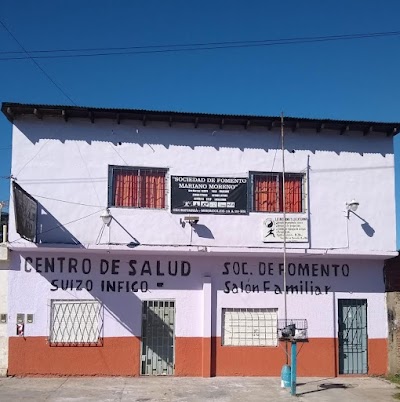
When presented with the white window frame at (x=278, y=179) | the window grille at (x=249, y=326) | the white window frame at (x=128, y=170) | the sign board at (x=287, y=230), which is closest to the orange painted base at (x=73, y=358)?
the window grille at (x=249, y=326)

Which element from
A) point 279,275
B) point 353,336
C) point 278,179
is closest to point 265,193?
point 278,179

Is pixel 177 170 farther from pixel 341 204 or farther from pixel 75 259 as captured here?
pixel 341 204

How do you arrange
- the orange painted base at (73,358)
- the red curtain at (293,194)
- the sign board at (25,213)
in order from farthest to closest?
the red curtain at (293,194), the orange painted base at (73,358), the sign board at (25,213)

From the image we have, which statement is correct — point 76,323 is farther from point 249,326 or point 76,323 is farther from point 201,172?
point 201,172

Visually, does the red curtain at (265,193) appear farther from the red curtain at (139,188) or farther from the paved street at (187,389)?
the paved street at (187,389)

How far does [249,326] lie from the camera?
1524 centimetres

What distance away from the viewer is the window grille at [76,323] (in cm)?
1465

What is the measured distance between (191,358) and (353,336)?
14.7 feet

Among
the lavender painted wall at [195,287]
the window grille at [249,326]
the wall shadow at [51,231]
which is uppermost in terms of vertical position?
the wall shadow at [51,231]

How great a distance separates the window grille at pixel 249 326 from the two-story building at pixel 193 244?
4cm

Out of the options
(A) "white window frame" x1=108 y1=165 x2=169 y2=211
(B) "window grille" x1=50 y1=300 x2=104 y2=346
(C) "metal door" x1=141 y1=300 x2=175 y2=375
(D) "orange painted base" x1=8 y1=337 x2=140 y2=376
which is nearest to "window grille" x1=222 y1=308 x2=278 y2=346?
(C) "metal door" x1=141 y1=300 x2=175 y2=375

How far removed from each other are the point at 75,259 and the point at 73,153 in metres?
2.75

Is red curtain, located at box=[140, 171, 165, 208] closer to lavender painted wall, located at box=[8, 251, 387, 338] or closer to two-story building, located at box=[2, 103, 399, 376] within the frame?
two-story building, located at box=[2, 103, 399, 376]

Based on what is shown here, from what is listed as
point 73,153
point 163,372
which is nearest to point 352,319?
point 163,372
